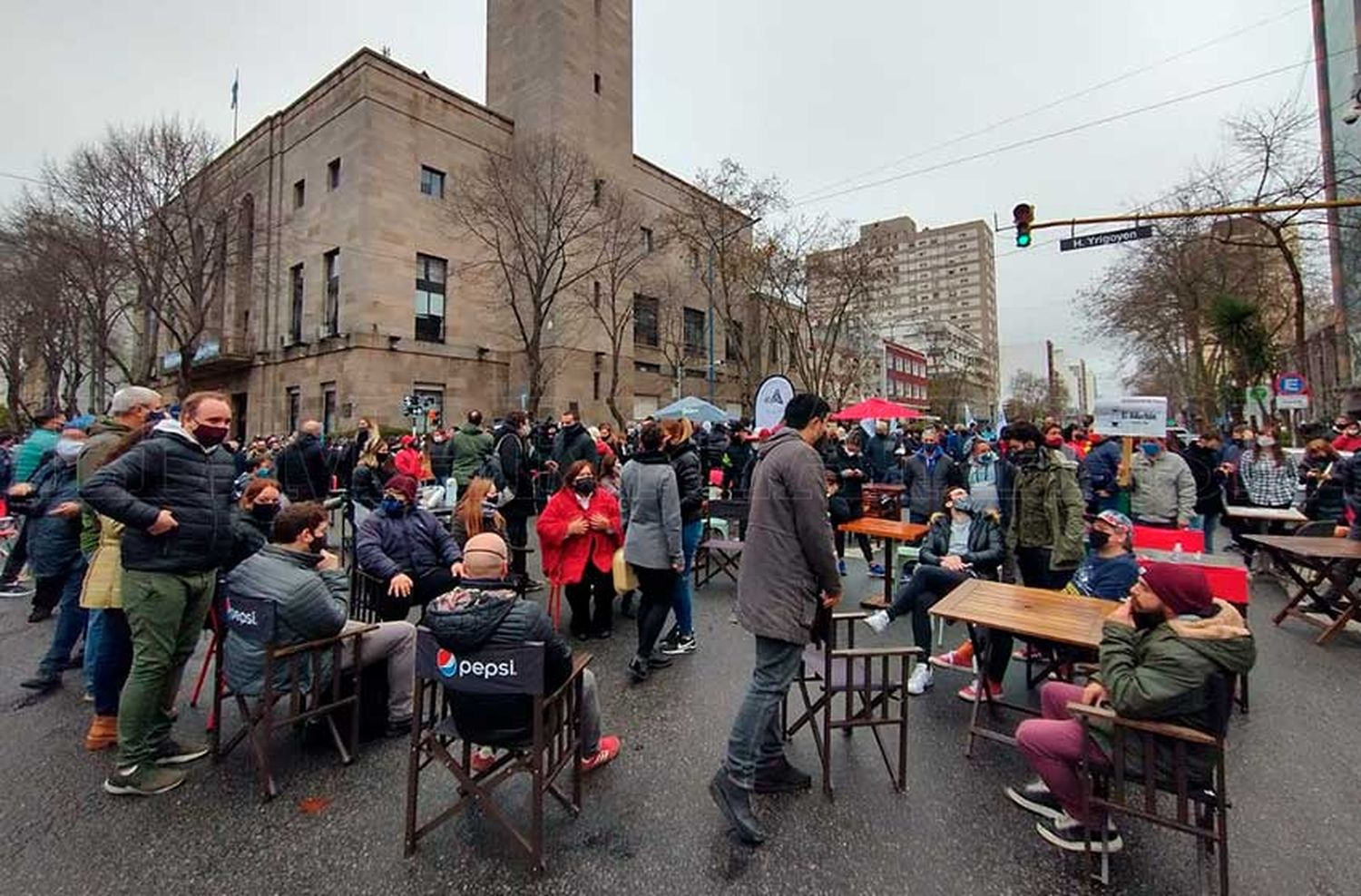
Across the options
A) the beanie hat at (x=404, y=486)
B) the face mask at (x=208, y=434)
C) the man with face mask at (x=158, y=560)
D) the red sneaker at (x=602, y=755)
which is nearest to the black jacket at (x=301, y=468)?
the beanie hat at (x=404, y=486)

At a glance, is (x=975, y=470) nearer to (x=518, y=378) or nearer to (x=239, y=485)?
(x=239, y=485)

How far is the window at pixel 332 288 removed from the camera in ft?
85.0

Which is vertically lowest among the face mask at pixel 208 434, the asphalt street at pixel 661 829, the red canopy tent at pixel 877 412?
the asphalt street at pixel 661 829

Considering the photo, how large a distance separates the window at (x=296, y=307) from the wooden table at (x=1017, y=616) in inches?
1213

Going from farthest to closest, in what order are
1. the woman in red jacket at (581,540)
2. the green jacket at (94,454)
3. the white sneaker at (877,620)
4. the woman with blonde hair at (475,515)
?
the woman in red jacket at (581,540) < the woman with blonde hair at (475,515) < the white sneaker at (877,620) < the green jacket at (94,454)

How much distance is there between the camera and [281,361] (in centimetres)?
2772

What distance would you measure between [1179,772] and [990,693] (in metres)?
1.76

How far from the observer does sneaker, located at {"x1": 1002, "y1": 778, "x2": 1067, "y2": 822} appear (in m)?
2.91

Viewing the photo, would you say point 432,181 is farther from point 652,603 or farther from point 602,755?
point 602,755

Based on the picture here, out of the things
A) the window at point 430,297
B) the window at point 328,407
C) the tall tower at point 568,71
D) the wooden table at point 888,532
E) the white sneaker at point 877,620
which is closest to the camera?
the white sneaker at point 877,620

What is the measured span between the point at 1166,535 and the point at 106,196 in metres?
27.5

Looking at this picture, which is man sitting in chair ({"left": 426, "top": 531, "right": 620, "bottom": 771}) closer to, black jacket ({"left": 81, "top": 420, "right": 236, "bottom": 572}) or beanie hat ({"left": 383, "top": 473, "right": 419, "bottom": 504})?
black jacket ({"left": 81, "top": 420, "right": 236, "bottom": 572})

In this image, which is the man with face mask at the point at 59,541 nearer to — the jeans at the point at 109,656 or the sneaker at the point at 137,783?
the jeans at the point at 109,656

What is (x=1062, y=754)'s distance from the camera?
2621 mm
